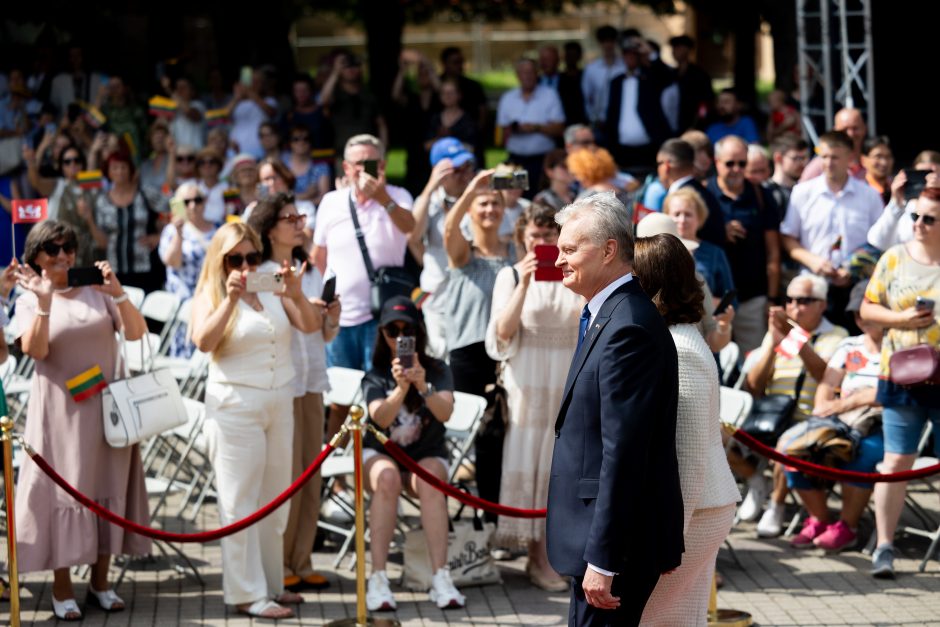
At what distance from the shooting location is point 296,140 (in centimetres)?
1341

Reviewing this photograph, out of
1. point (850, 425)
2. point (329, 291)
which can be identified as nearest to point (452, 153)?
point (329, 291)

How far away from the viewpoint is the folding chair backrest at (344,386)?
900 cm

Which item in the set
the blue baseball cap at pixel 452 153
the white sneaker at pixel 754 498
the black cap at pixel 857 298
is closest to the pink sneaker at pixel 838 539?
the white sneaker at pixel 754 498

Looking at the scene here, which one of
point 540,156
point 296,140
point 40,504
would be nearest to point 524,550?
point 40,504

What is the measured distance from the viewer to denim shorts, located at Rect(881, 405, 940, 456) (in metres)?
8.28

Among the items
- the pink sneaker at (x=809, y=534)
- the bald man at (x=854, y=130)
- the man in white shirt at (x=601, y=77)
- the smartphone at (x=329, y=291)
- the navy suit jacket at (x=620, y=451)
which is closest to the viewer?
the navy suit jacket at (x=620, y=451)

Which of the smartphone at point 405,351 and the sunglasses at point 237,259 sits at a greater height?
the sunglasses at point 237,259

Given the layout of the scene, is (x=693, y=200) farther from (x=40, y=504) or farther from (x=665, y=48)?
(x=665, y=48)

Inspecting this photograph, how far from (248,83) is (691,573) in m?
11.2

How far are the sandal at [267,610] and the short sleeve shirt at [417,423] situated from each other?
0.98 m

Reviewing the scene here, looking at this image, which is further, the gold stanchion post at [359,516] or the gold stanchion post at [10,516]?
the gold stanchion post at [359,516]

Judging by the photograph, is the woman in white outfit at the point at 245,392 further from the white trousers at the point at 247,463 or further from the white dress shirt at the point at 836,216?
the white dress shirt at the point at 836,216

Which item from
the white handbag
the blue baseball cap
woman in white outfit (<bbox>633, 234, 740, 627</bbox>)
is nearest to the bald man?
the blue baseball cap

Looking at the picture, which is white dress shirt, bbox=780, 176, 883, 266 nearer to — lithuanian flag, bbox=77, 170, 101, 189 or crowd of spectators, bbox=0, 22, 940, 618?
crowd of spectators, bbox=0, 22, 940, 618
